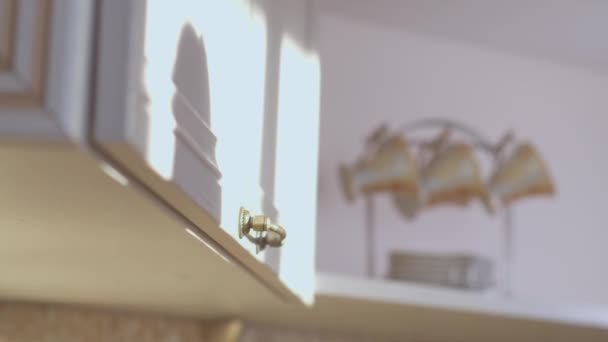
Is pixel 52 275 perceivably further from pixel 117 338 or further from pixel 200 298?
pixel 117 338

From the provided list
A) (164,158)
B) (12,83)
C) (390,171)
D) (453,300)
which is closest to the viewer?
(12,83)

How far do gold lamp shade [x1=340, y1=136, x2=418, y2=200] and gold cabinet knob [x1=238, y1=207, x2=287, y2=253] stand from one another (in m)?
0.85

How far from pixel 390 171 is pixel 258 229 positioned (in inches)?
34.6

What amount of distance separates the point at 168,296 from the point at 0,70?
793 millimetres

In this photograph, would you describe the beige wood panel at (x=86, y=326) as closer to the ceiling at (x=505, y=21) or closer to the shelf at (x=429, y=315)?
the shelf at (x=429, y=315)

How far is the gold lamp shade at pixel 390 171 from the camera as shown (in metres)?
1.76

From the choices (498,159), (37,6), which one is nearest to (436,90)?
(498,159)

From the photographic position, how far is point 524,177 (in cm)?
187

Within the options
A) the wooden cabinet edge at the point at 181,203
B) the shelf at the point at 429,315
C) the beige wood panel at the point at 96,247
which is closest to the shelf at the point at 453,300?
the shelf at the point at 429,315

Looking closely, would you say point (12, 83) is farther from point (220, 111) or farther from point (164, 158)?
point (220, 111)

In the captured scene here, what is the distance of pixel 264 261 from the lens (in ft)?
3.32

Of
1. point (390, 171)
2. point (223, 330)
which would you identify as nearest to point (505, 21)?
point (390, 171)

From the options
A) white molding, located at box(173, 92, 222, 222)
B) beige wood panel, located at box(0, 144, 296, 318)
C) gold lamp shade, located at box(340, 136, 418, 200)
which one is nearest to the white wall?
gold lamp shade, located at box(340, 136, 418, 200)

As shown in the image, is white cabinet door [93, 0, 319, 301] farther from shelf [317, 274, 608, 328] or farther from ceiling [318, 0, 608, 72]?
ceiling [318, 0, 608, 72]
